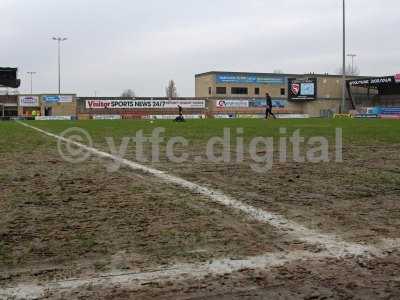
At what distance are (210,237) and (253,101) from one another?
7759 centimetres

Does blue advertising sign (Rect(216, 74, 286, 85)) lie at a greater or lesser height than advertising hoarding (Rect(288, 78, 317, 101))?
greater

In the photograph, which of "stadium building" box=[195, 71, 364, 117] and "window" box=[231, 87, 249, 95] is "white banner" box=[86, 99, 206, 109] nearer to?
"stadium building" box=[195, 71, 364, 117]

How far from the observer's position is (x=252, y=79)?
311 feet

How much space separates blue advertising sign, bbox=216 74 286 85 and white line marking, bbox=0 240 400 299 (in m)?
89.5

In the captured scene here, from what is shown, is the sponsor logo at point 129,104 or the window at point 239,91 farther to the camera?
the window at point 239,91

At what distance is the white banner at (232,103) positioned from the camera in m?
80.3

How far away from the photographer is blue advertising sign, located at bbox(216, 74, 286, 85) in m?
92.7

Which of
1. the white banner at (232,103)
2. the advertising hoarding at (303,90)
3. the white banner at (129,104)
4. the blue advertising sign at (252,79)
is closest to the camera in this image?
the white banner at (129,104)

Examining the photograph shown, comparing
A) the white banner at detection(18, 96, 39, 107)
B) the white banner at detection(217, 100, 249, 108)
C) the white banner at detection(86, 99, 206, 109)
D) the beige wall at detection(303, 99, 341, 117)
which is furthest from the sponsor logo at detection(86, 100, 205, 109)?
the beige wall at detection(303, 99, 341, 117)

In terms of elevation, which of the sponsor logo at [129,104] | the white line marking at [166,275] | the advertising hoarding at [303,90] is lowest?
the white line marking at [166,275]

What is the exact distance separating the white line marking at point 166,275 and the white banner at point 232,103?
77.0 meters

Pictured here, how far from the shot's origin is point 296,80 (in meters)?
88.5

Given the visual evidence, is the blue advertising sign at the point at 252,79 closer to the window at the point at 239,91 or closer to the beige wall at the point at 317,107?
the window at the point at 239,91

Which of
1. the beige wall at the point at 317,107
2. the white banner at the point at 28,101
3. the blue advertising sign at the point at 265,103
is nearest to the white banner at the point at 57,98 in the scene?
the white banner at the point at 28,101
